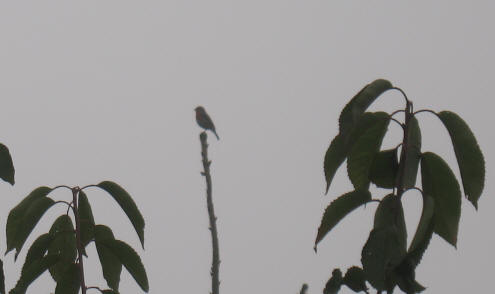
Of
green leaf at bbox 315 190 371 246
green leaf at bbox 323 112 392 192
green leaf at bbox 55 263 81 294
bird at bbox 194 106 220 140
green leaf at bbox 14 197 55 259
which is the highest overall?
bird at bbox 194 106 220 140

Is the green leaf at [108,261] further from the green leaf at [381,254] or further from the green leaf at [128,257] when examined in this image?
the green leaf at [381,254]

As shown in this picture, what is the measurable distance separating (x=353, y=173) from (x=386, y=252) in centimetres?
31

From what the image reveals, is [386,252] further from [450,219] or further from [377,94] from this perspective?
[377,94]

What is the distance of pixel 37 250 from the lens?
2.42 meters

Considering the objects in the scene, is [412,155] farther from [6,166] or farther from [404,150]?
[6,166]

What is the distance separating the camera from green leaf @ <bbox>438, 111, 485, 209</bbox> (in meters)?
1.76

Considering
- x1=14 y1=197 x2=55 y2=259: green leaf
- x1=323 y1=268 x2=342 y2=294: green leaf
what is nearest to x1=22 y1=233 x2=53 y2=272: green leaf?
x1=14 y1=197 x2=55 y2=259: green leaf

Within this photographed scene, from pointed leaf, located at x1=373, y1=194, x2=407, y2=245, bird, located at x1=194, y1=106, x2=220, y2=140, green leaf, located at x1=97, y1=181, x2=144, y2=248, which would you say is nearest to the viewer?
pointed leaf, located at x1=373, y1=194, x2=407, y2=245

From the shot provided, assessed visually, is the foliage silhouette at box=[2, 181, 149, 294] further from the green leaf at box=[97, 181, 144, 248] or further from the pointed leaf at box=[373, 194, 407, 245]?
the pointed leaf at box=[373, 194, 407, 245]

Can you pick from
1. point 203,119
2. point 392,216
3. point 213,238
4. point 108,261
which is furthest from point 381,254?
point 203,119

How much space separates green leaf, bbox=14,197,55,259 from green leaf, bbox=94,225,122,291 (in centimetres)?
16

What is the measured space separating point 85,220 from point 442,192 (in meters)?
1.05

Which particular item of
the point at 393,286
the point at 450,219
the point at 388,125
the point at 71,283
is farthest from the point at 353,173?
the point at 71,283

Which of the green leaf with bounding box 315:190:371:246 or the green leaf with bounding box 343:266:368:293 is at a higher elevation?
the green leaf with bounding box 315:190:371:246
